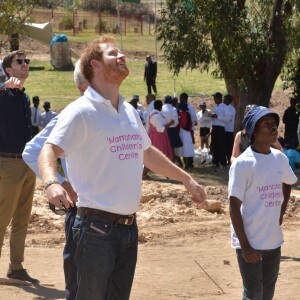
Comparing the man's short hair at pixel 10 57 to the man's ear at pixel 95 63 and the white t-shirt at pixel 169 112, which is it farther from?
the white t-shirt at pixel 169 112

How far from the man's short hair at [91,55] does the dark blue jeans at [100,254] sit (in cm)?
84

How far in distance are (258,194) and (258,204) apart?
0.07m

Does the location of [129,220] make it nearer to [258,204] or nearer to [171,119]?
[258,204]

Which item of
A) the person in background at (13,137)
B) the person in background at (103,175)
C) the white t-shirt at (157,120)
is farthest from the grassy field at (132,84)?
the person in background at (103,175)

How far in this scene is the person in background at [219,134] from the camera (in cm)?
1902

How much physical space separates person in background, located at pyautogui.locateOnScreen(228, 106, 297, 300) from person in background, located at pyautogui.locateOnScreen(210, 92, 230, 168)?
12945 millimetres

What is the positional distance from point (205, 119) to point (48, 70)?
20859 millimetres

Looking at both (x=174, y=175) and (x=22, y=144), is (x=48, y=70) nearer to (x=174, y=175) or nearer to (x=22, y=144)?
(x=22, y=144)

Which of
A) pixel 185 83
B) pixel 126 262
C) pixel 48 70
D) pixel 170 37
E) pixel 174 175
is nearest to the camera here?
pixel 126 262

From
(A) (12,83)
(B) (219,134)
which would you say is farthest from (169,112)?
(A) (12,83)

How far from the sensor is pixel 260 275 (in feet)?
19.4

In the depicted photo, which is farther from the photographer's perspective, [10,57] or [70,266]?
[10,57]

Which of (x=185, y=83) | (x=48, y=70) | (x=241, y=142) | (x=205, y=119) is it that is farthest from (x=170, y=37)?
(x=48, y=70)

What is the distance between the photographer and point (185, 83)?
37.0 m
